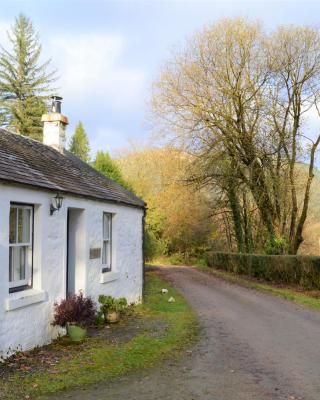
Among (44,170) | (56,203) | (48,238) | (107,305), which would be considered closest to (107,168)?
(107,305)

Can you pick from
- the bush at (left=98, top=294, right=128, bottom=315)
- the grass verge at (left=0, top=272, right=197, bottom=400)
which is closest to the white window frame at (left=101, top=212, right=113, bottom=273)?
the bush at (left=98, top=294, right=128, bottom=315)

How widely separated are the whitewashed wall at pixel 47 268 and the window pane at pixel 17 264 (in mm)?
239

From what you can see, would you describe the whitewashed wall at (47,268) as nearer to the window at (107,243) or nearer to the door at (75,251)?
the door at (75,251)

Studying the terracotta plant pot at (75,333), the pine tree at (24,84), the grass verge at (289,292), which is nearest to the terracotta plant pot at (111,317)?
the terracotta plant pot at (75,333)

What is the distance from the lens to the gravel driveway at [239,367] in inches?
239

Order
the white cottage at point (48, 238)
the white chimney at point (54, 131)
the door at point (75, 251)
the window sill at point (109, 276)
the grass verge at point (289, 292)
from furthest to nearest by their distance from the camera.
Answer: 1. the grass verge at point (289, 292)
2. the white chimney at point (54, 131)
3. the window sill at point (109, 276)
4. the door at point (75, 251)
5. the white cottage at point (48, 238)

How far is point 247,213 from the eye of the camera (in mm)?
34781

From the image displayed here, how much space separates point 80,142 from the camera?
54.3 metres

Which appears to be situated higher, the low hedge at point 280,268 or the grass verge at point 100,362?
the low hedge at point 280,268

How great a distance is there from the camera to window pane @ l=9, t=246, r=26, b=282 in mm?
8266

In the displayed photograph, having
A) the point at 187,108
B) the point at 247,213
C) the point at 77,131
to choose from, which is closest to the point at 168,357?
the point at 187,108

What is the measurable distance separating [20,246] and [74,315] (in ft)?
6.05

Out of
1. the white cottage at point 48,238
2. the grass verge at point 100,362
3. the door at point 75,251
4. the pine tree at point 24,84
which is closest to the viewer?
the grass verge at point 100,362

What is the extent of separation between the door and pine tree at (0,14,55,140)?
2886cm
